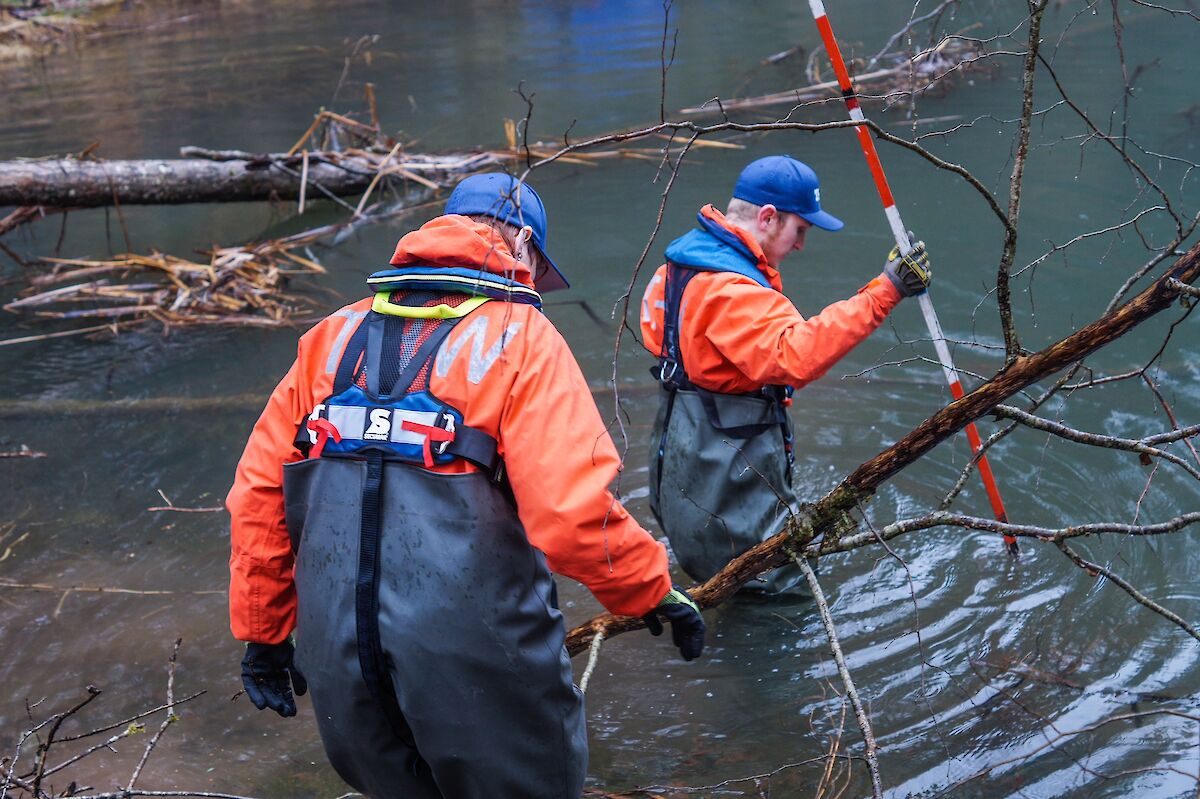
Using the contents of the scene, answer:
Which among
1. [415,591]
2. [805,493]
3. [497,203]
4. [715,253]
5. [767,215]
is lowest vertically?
[805,493]

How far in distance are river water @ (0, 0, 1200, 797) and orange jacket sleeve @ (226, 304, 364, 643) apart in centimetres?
89

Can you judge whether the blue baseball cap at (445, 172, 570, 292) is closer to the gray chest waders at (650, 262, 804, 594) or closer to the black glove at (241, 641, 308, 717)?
the gray chest waders at (650, 262, 804, 594)

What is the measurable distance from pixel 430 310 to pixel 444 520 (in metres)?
0.54

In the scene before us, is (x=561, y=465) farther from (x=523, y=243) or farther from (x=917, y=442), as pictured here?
(x=917, y=442)

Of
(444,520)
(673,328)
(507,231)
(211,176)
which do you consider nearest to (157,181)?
(211,176)

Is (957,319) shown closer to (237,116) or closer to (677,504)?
(677,504)

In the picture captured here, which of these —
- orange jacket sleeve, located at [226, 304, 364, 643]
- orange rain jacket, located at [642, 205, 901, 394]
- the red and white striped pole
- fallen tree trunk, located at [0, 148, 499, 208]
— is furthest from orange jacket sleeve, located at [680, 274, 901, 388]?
fallen tree trunk, located at [0, 148, 499, 208]

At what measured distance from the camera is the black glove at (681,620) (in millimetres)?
3111

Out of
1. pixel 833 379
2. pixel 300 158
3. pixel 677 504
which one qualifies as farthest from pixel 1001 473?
pixel 300 158

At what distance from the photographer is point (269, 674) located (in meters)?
3.21

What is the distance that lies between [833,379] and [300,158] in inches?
236

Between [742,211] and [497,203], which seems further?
[742,211]

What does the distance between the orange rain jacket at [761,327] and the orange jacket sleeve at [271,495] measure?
4.94 ft

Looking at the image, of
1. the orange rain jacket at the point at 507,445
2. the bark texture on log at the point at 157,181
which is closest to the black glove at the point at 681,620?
the orange rain jacket at the point at 507,445
